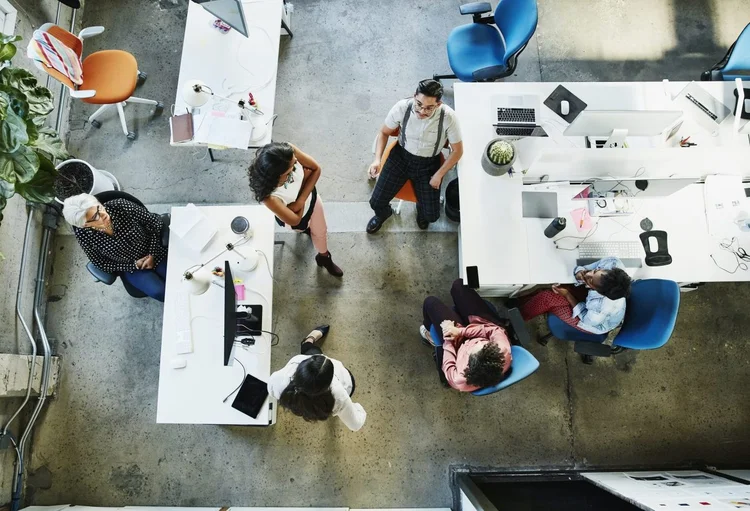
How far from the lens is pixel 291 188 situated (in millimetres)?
2797

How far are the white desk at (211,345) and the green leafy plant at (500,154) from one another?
146 cm

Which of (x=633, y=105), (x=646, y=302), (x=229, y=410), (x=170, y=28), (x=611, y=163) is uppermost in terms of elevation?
(x=170, y=28)

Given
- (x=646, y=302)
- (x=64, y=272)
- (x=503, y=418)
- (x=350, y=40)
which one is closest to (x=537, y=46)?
(x=350, y=40)

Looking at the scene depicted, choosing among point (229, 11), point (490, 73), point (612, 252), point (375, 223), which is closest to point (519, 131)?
point (490, 73)

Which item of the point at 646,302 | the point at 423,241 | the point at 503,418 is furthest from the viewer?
the point at 423,241

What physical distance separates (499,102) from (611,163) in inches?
34.3

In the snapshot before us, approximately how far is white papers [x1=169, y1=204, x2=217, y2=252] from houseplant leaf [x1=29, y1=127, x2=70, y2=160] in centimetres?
80

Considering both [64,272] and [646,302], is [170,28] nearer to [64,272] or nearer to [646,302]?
[64,272]

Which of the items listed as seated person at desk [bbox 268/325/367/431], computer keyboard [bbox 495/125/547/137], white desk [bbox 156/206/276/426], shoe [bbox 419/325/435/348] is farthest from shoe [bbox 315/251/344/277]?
computer keyboard [bbox 495/125/547/137]

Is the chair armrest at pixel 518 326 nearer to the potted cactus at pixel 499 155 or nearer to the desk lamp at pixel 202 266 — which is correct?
the potted cactus at pixel 499 155

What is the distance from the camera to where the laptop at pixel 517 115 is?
3.11 m

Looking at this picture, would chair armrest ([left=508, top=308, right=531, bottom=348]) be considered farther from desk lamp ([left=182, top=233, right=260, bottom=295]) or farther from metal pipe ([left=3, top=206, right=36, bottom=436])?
metal pipe ([left=3, top=206, right=36, bottom=436])

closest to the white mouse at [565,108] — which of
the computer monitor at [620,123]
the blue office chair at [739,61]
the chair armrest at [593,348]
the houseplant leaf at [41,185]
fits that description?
the computer monitor at [620,123]

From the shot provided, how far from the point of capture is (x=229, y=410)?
266 cm
